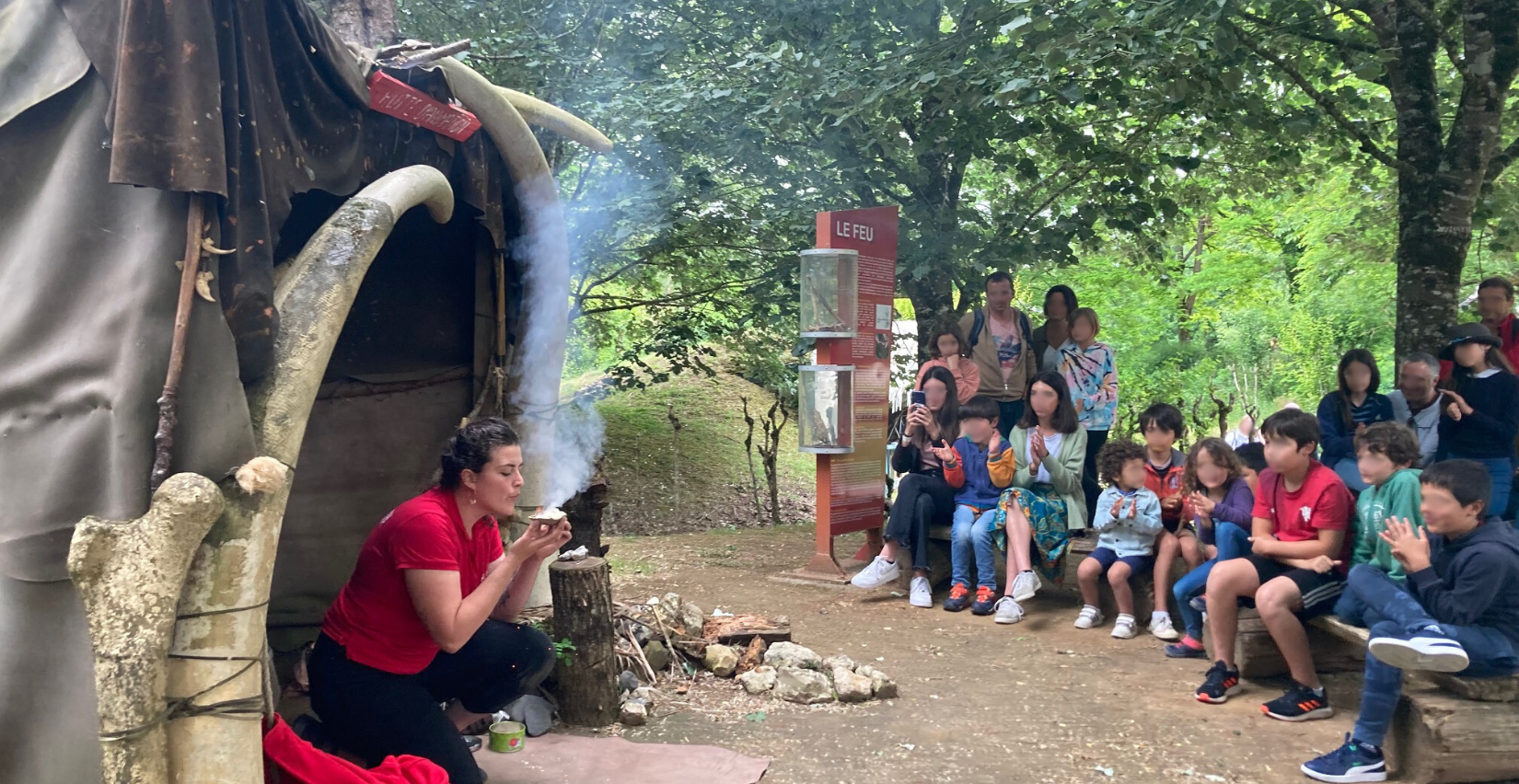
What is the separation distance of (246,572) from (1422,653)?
3708mm

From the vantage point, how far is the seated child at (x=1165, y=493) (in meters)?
5.75

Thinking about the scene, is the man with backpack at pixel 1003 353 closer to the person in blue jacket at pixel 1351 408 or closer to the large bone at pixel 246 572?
the person in blue jacket at pixel 1351 408

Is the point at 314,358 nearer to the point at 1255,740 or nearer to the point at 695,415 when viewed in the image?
the point at 1255,740

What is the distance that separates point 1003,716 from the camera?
15.3 ft

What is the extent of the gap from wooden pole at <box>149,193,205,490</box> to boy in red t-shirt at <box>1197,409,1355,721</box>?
4185 mm

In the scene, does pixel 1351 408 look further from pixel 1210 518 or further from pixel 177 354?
pixel 177 354

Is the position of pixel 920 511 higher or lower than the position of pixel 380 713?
higher

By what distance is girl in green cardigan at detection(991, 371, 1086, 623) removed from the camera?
6.30m

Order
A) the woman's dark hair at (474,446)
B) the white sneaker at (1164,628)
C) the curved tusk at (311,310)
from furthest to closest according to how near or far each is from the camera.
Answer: the white sneaker at (1164,628) → the woman's dark hair at (474,446) → the curved tusk at (311,310)

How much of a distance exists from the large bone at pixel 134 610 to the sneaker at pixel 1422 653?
3.76 meters

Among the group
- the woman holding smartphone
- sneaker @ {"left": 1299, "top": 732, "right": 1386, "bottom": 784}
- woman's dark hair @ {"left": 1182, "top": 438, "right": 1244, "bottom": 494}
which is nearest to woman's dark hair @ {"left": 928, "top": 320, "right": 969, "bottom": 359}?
the woman holding smartphone

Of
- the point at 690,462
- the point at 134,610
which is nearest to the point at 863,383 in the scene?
the point at 134,610

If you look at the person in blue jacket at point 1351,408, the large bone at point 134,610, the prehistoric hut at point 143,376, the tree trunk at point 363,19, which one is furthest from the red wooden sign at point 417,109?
the person in blue jacket at point 1351,408

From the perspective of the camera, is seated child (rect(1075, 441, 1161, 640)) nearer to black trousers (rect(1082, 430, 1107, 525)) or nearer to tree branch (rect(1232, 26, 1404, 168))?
black trousers (rect(1082, 430, 1107, 525))
